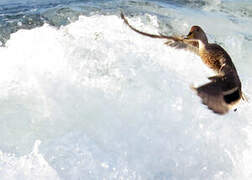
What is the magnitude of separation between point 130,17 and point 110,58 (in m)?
2.24

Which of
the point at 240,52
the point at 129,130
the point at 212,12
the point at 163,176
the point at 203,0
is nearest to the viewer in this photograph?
the point at 163,176

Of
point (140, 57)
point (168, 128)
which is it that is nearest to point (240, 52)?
point (140, 57)

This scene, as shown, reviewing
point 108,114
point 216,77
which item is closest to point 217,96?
point 216,77

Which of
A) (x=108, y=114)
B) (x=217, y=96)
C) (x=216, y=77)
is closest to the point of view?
(x=217, y=96)

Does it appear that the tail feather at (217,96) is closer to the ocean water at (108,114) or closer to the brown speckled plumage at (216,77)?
the brown speckled plumage at (216,77)

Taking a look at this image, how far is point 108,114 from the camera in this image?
12.1ft

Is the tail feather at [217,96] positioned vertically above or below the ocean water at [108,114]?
above

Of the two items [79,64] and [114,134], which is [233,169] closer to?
[114,134]

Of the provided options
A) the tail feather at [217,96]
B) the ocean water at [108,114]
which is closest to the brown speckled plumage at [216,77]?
the tail feather at [217,96]

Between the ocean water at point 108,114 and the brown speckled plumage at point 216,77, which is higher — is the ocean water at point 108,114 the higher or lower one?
the lower one

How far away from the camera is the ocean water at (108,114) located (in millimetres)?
3230

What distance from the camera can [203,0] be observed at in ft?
26.5

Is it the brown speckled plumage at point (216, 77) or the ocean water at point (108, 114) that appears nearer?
the brown speckled plumage at point (216, 77)

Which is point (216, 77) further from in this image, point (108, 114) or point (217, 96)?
point (108, 114)
